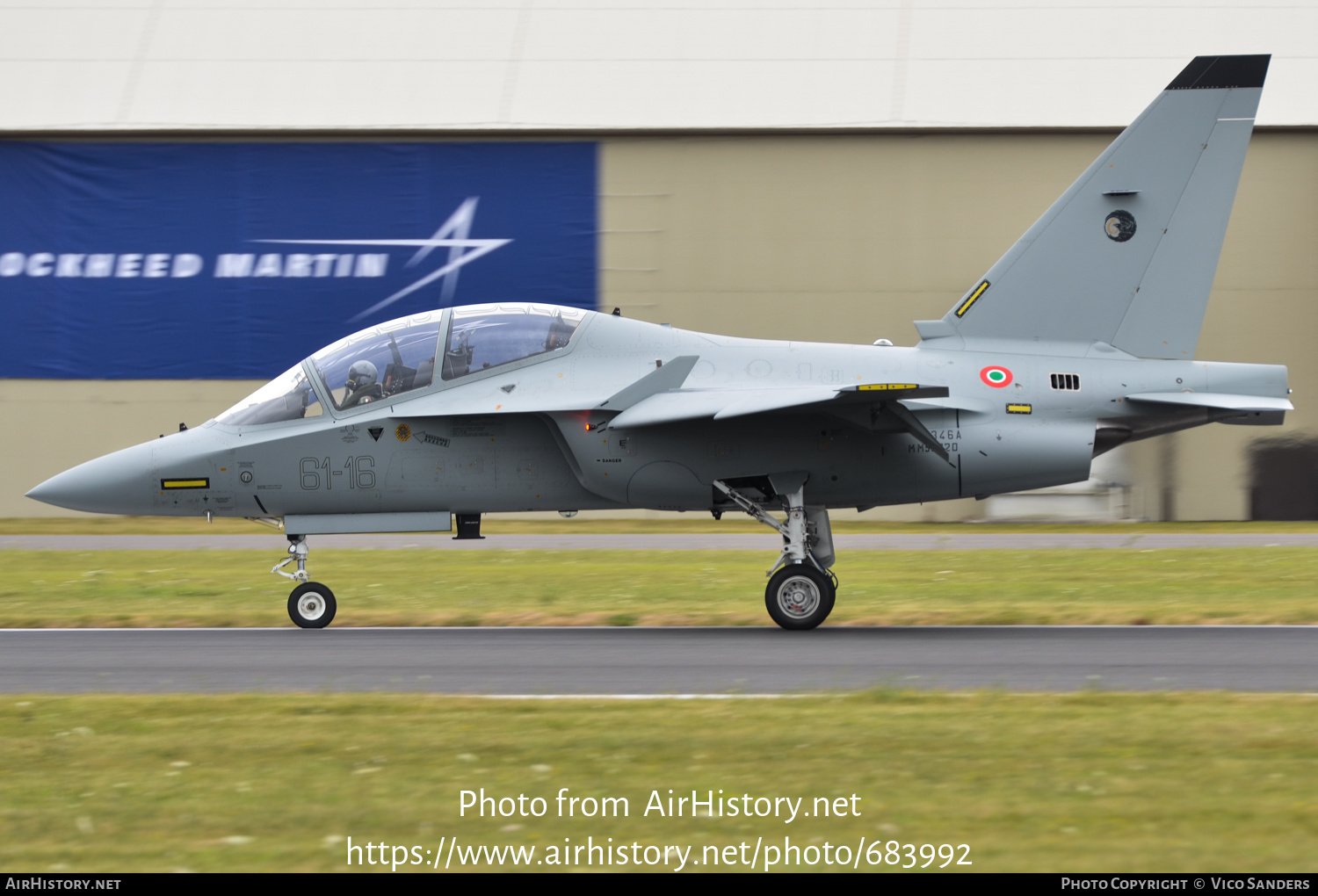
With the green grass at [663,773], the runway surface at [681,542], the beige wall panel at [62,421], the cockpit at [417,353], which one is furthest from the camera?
the beige wall panel at [62,421]

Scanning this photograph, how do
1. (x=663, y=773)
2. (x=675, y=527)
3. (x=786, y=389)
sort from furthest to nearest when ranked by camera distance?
1. (x=675, y=527)
2. (x=786, y=389)
3. (x=663, y=773)

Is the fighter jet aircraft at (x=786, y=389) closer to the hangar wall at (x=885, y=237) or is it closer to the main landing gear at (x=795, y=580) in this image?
the main landing gear at (x=795, y=580)

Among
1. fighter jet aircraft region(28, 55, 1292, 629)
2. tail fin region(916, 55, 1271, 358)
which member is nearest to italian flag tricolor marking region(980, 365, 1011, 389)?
fighter jet aircraft region(28, 55, 1292, 629)

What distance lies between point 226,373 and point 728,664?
20273 mm

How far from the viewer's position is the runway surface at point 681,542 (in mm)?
22625

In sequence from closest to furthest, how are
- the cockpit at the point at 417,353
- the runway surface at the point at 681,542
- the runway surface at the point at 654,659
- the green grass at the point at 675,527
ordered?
the runway surface at the point at 654,659
the cockpit at the point at 417,353
the runway surface at the point at 681,542
the green grass at the point at 675,527

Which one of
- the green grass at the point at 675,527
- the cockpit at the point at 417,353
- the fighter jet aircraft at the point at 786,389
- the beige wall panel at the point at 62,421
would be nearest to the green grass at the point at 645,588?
the fighter jet aircraft at the point at 786,389

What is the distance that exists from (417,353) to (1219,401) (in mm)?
7695

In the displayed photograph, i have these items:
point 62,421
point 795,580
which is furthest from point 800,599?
point 62,421

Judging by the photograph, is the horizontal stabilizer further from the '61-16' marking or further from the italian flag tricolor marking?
the '61-16' marking

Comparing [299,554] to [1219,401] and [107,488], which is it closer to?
[107,488]

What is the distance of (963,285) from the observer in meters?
27.6

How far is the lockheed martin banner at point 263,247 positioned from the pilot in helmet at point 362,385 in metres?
14.5

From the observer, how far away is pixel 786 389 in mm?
12664
